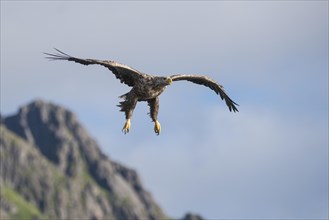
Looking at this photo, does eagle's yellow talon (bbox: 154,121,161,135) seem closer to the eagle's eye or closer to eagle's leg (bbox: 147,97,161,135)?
eagle's leg (bbox: 147,97,161,135)

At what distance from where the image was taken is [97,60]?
4938 centimetres

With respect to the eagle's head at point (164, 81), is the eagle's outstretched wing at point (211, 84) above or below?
above

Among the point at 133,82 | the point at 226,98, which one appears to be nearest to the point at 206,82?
the point at 226,98

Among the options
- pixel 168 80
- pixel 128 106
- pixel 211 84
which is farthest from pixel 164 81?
pixel 211 84

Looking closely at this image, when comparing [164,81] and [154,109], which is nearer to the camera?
[164,81]

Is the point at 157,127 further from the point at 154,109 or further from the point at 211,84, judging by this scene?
the point at 211,84

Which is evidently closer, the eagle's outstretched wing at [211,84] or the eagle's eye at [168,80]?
the eagle's eye at [168,80]

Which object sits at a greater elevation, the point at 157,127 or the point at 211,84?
the point at 211,84

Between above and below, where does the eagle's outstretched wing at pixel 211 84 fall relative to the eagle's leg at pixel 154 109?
above

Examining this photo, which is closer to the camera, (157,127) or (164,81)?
(164,81)

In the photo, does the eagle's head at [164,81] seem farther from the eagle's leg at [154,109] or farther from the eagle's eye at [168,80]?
the eagle's leg at [154,109]

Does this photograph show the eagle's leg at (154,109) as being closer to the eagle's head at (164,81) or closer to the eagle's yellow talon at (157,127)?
the eagle's yellow talon at (157,127)

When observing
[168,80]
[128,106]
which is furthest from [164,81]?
[128,106]

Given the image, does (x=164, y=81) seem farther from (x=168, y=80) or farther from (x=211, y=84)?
(x=211, y=84)
